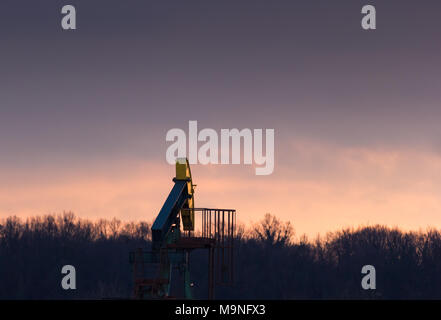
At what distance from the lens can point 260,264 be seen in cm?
10475

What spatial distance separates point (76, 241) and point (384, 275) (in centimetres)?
4066

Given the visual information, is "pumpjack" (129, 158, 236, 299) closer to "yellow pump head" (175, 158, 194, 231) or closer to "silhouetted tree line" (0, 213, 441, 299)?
"yellow pump head" (175, 158, 194, 231)

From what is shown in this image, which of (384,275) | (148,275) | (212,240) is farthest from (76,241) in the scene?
(212,240)

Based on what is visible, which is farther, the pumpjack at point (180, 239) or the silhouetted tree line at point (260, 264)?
the silhouetted tree line at point (260, 264)

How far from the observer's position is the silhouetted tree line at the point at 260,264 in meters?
97.5

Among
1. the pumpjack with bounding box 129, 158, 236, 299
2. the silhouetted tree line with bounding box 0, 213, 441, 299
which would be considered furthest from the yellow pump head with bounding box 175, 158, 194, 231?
the silhouetted tree line with bounding box 0, 213, 441, 299

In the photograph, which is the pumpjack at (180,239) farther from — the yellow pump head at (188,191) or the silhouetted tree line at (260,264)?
the silhouetted tree line at (260,264)

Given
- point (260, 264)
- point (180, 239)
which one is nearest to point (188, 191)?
point (180, 239)

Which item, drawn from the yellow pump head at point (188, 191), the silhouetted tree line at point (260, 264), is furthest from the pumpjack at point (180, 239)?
the silhouetted tree line at point (260, 264)

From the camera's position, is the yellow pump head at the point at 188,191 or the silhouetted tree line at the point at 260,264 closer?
the yellow pump head at the point at 188,191

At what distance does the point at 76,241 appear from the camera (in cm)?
10794

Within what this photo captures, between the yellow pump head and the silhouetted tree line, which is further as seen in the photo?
the silhouetted tree line

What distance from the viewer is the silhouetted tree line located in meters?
97.5
